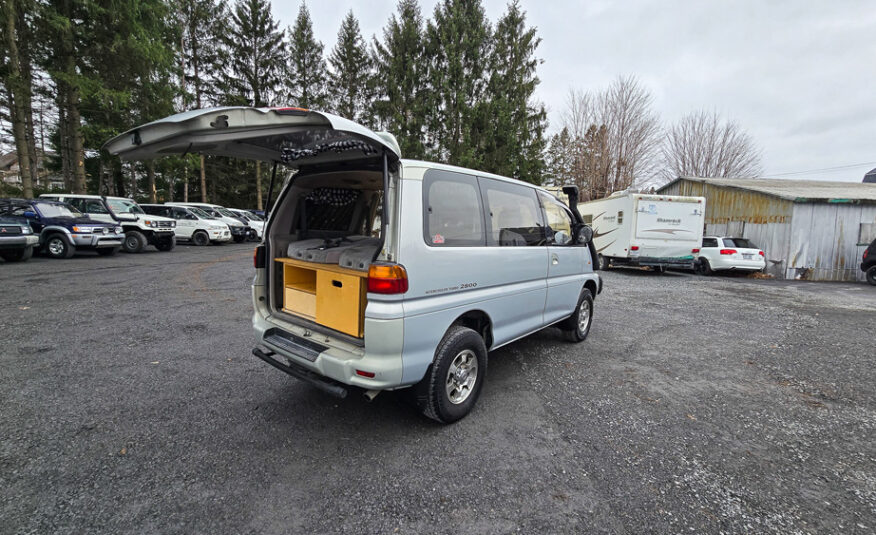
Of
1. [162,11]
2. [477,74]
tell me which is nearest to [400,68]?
[477,74]

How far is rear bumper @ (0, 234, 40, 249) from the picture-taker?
30.9 feet

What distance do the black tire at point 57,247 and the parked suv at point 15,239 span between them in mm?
889

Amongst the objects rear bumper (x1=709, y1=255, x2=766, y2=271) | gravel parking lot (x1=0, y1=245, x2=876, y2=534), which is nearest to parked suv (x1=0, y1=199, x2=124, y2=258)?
gravel parking lot (x1=0, y1=245, x2=876, y2=534)

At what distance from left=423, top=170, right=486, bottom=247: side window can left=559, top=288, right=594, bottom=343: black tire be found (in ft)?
7.69

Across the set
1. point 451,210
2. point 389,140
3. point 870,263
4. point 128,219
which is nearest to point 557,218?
point 451,210

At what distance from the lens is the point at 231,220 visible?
19.8 meters

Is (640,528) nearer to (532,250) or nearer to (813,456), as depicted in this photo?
(813,456)

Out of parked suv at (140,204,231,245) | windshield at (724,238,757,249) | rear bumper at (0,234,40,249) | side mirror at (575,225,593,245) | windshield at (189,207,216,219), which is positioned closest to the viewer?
side mirror at (575,225,593,245)

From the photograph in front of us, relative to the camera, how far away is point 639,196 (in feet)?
39.4

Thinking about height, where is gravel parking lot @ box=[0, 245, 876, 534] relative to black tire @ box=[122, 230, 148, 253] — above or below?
below

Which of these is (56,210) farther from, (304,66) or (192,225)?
(304,66)

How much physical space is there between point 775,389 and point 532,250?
9.36 ft

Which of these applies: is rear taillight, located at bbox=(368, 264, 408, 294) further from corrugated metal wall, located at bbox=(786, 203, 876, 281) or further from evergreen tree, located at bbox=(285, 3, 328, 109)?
evergreen tree, located at bbox=(285, 3, 328, 109)

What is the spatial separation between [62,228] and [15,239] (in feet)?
5.16
